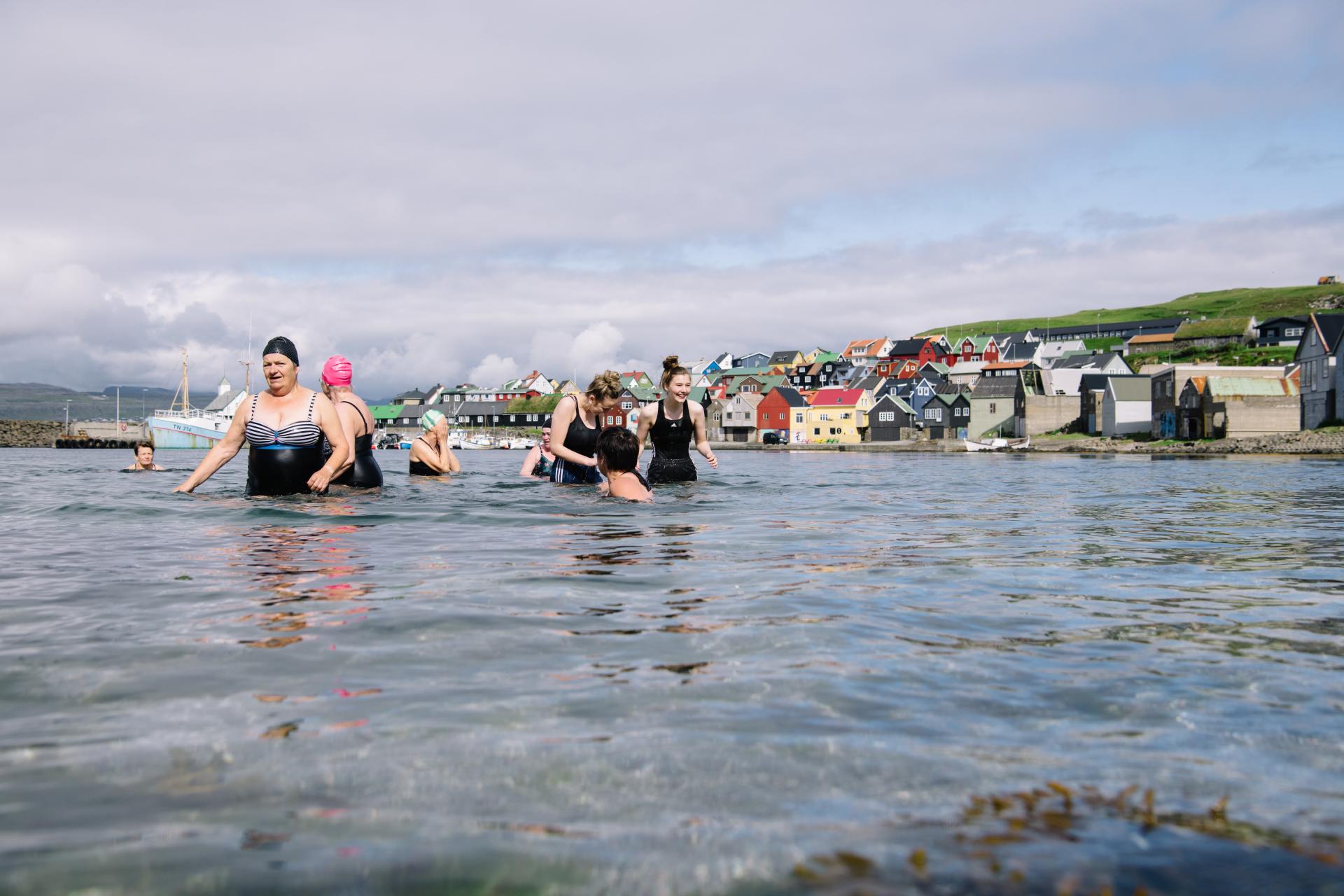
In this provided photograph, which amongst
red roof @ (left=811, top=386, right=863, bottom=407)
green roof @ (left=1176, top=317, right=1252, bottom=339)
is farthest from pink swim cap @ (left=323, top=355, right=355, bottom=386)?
green roof @ (left=1176, top=317, right=1252, bottom=339)

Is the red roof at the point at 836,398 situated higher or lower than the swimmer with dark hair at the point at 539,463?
higher

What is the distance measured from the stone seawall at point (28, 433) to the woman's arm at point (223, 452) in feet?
332

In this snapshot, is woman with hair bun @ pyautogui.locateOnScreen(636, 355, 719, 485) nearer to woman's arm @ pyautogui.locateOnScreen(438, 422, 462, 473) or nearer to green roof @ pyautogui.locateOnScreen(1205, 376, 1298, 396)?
woman's arm @ pyautogui.locateOnScreen(438, 422, 462, 473)

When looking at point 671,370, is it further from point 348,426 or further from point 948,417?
point 948,417

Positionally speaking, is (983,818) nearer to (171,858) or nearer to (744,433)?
(171,858)

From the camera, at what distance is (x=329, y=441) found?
10578mm

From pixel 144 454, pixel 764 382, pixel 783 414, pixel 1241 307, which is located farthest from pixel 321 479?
pixel 1241 307

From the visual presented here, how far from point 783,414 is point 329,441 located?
102 metres

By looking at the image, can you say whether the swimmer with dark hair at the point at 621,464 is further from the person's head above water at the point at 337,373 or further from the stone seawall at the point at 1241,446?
the stone seawall at the point at 1241,446

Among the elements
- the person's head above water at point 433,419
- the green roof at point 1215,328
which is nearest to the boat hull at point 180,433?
the person's head above water at point 433,419

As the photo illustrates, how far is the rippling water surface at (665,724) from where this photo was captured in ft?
6.48

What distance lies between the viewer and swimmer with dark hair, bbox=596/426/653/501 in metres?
9.71

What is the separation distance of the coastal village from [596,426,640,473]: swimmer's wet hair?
2.58m

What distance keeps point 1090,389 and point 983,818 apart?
94.0 metres
